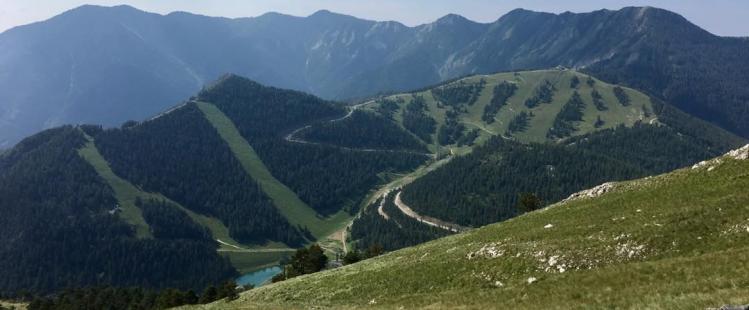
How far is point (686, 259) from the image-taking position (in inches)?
1420

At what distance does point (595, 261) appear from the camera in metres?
43.1

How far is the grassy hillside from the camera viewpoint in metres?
31.5

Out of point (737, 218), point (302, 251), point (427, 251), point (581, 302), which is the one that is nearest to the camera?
point (581, 302)

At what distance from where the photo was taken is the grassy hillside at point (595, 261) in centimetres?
3155

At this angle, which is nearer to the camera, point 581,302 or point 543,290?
point 581,302

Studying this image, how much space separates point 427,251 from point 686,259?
3454 centimetres

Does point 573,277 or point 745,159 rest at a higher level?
point 745,159

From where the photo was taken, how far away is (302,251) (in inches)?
5433

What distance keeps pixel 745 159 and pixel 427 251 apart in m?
36.1

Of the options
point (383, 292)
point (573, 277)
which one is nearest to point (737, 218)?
point (573, 277)

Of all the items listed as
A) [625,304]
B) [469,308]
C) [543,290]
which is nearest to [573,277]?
[543,290]

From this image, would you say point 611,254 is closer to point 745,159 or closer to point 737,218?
point 737,218

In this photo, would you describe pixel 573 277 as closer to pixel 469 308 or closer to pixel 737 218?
pixel 469 308

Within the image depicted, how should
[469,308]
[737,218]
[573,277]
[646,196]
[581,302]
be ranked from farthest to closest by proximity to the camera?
[646,196] < [737,218] < [573,277] < [469,308] < [581,302]
